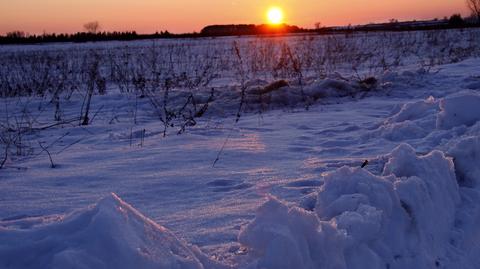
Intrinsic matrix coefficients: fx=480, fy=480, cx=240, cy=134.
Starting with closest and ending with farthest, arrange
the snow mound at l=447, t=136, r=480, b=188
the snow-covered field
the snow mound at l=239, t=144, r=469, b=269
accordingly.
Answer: the snow-covered field
the snow mound at l=239, t=144, r=469, b=269
the snow mound at l=447, t=136, r=480, b=188

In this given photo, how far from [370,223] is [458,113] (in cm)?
206

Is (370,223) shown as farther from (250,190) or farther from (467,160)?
(467,160)

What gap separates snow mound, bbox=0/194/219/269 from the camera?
115 centimetres

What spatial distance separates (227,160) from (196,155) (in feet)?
0.79

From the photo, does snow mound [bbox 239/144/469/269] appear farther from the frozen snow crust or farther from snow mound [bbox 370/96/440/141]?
snow mound [bbox 370/96/440/141]

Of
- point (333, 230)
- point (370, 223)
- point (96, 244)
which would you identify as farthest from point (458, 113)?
point (96, 244)

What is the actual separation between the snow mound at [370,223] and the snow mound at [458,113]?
3.78 feet

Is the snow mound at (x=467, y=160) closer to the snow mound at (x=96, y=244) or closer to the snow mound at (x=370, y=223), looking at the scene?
the snow mound at (x=370, y=223)

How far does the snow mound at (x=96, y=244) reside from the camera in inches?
45.3

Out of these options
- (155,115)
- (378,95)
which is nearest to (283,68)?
(378,95)

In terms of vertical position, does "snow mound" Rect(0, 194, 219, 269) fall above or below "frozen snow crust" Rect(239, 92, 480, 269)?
above

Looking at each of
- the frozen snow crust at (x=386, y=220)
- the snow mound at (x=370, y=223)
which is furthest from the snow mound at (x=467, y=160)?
the snow mound at (x=370, y=223)

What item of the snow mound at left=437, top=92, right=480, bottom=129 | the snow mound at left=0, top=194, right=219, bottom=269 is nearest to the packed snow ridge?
the snow mound at left=0, top=194, right=219, bottom=269

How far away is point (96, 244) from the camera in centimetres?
118
